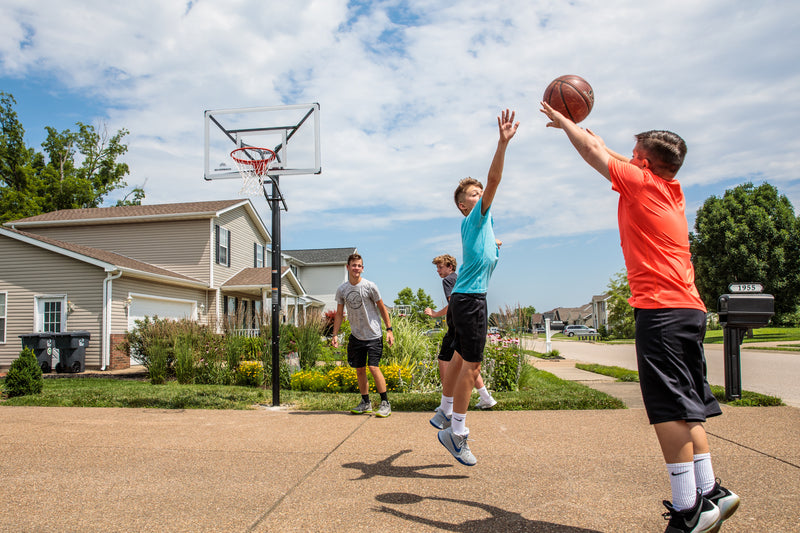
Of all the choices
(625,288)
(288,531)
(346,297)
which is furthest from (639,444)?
(625,288)

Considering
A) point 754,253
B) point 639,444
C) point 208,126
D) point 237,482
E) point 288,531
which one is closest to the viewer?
point 288,531

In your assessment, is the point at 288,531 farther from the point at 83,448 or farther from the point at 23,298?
the point at 23,298

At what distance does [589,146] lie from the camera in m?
2.87

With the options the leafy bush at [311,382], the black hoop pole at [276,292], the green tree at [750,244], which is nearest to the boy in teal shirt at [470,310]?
the black hoop pole at [276,292]

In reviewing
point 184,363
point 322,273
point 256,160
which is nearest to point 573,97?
point 256,160

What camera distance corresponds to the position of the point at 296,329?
12188 millimetres

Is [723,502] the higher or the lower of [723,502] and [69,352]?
the higher

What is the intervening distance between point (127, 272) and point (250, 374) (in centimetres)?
891

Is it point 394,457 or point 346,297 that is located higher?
point 346,297

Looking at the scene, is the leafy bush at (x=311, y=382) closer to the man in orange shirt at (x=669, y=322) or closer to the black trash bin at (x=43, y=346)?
the man in orange shirt at (x=669, y=322)

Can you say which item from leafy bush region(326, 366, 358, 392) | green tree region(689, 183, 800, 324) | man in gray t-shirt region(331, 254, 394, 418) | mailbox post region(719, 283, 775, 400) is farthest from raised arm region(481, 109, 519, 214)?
green tree region(689, 183, 800, 324)

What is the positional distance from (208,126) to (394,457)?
8.06 m

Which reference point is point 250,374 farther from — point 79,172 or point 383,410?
point 79,172

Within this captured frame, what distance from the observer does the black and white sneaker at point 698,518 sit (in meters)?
2.40
